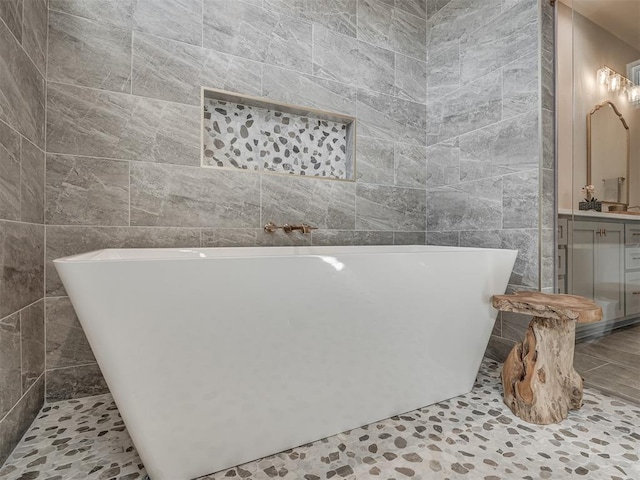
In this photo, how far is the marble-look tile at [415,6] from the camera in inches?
98.7

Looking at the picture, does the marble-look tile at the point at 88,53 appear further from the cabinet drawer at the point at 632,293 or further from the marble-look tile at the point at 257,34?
the cabinet drawer at the point at 632,293

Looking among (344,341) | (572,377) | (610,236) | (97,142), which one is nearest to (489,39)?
(610,236)

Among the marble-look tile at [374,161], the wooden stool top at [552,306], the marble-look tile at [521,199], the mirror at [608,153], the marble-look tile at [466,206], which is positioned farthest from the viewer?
the marble-look tile at [374,161]

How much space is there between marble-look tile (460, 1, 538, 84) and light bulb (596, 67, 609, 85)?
0.35 metres

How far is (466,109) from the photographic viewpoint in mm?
2301

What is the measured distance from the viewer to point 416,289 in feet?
4.41

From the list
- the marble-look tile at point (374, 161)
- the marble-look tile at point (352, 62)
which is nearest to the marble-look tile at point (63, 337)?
the marble-look tile at point (374, 161)

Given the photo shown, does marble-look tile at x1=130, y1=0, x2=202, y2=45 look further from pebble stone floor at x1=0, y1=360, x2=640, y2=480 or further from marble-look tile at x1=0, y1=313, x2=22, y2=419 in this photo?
pebble stone floor at x1=0, y1=360, x2=640, y2=480

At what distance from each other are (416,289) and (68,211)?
63.6 inches

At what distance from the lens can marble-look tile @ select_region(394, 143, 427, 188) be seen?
2482 millimetres

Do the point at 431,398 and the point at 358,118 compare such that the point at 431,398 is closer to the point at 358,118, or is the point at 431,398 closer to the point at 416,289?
the point at 416,289

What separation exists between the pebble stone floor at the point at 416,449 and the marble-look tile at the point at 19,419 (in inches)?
1.3

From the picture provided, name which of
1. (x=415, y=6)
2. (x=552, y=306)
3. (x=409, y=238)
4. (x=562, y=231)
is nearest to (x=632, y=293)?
(x=562, y=231)

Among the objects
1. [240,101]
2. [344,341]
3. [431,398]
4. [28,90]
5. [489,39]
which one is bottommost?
[431,398]
